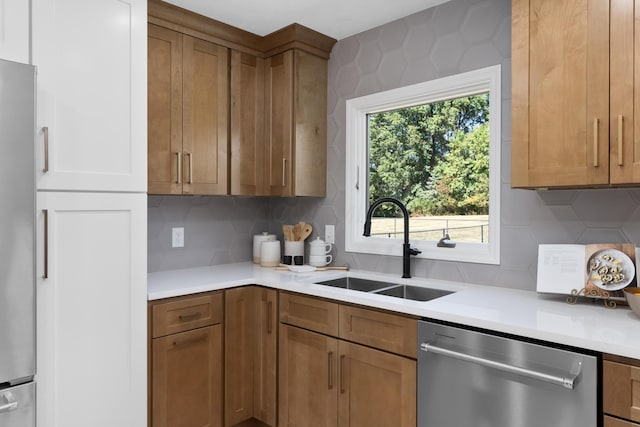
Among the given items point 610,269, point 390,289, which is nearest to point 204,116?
point 390,289

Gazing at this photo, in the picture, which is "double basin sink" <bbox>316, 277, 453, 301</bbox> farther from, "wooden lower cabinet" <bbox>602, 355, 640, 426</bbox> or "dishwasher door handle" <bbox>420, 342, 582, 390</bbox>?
"wooden lower cabinet" <bbox>602, 355, 640, 426</bbox>

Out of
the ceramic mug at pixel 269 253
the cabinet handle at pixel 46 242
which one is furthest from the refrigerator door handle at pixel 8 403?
the ceramic mug at pixel 269 253

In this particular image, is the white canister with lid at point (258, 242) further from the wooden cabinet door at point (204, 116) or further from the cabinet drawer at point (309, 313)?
the cabinet drawer at point (309, 313)

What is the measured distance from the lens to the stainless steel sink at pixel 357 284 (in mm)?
2412

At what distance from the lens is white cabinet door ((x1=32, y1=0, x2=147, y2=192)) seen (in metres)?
1.62

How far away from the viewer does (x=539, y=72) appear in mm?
1669

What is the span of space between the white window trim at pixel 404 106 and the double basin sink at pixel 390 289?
217 mm

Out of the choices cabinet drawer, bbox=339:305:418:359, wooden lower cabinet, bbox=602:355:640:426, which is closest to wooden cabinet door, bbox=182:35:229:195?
cabinet drawer, bbox=339:305:418:359

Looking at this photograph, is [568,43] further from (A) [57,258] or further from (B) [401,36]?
(A) [57,258]

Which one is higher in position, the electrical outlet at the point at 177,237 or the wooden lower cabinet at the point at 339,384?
the electrical outlet at the point at 177,237

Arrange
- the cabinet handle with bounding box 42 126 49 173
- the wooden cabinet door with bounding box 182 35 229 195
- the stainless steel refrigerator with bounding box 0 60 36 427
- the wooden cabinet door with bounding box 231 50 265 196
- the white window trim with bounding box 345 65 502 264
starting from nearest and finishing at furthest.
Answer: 1. the stainless steel refrigerator with bounding box 0 60 36 427
2. the cabinet handle with bounding box 42 126 49 173
3. the white window trim with bounding box 345 65 502 264
4. the wooden cabinet door with bounding box 182 35 229 195
5. the wooden cabinet door with bounding box 231 50 265 196

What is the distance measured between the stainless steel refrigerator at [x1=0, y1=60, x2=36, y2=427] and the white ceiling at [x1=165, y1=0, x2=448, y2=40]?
111 cm

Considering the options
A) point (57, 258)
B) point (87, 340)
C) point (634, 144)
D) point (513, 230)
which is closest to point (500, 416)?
point (513, 230)

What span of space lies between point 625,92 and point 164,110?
6.80 ft
